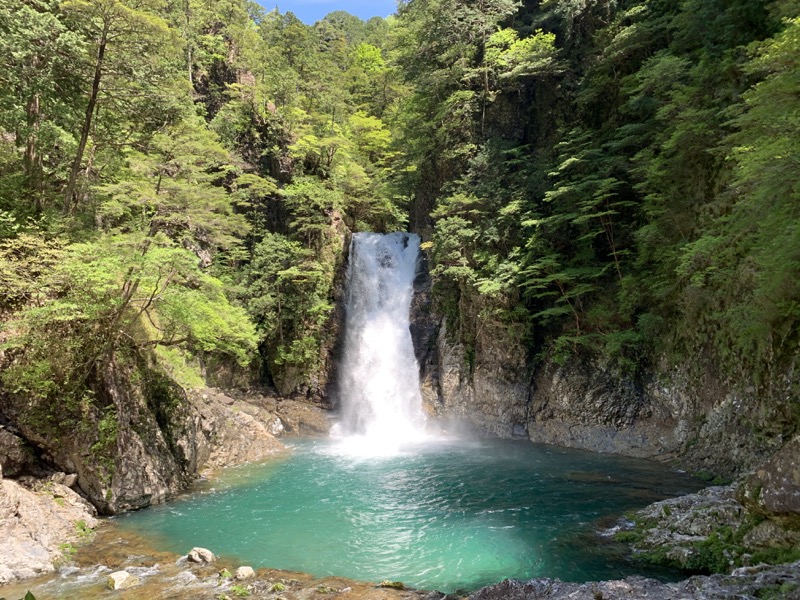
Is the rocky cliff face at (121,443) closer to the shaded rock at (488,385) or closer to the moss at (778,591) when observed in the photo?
A: the shaded rock at (488,385)

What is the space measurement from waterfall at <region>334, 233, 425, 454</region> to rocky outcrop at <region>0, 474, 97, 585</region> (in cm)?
1061

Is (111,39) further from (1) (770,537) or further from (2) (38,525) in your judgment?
(1) (770,537)

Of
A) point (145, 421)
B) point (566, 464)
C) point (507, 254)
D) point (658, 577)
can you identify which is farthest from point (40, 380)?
point (507, 254)

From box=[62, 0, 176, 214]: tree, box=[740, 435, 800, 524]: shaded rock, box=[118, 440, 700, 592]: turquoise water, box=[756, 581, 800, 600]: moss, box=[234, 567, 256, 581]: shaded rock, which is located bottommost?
box=[118, 440, 700, 592]: turquoise water

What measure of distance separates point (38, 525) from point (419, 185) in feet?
69.8

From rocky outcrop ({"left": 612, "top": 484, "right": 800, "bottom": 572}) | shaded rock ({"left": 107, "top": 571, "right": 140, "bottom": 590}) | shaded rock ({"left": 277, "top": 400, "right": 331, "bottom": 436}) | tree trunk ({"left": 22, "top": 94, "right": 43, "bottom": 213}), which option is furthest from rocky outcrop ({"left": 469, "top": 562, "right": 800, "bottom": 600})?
shaded rock ({"left": 277, "top": 400, "right": 331, "bottom": 436})

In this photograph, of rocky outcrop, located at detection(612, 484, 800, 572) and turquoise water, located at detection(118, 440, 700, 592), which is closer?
rocky outcrop, located at detection(612, 484, 800, 572)

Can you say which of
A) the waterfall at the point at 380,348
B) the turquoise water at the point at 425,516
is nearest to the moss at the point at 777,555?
the turquoise water at the point at 425,516

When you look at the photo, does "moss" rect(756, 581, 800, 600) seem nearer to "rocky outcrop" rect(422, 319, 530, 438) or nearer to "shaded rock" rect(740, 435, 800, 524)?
"shaded rock" rect(740, 435, 800, 524)

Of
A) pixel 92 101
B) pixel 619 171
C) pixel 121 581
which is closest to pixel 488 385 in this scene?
pixel 619 171

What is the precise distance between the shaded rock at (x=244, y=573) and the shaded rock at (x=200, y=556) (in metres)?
0.86

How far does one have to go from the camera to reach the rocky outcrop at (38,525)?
7.50 m

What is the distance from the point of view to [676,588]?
572 centimetres

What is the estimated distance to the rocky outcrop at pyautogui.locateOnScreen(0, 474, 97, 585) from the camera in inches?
295
